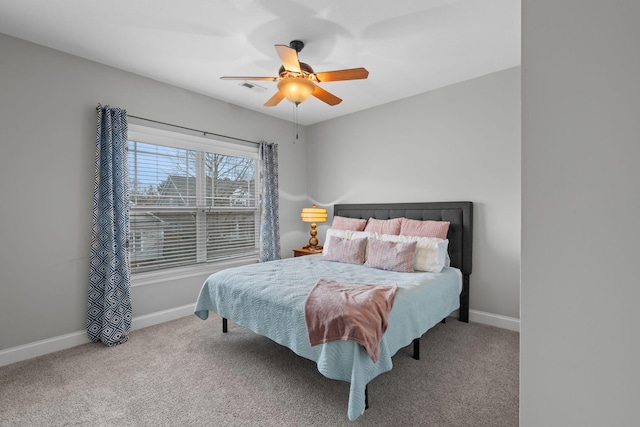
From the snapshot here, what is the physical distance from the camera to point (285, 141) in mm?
4680

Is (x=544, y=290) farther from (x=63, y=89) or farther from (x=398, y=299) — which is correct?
(x=63, y=89)

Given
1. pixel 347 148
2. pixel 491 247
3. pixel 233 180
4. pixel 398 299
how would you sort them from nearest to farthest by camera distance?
pixel 398 299 < pixel 491 247 < pixel 233 180 < pixel 347 148

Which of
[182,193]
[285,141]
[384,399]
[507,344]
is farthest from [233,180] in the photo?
[507,344]

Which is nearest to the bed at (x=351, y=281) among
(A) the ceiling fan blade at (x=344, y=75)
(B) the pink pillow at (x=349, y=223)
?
(B) the pink pillow at (x=349, y=223)

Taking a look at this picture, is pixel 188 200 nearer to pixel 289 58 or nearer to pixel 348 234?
pixel 348 234

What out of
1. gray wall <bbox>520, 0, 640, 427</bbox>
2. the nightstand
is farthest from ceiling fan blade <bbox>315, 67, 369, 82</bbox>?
the nightstand

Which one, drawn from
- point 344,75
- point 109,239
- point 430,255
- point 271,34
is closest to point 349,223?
point 430,255

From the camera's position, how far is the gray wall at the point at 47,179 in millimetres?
2432

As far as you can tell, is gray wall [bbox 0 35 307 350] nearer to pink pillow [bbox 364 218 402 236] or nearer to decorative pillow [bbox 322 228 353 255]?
decorative pillow [bbox 322 228 353 255]

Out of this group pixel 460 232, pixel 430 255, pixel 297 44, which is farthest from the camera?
pixel 460 232

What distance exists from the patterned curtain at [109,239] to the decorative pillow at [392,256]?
2.51 meters

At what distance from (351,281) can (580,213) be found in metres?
2.03

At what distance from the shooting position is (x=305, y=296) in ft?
7.07

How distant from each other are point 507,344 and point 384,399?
150 cm
